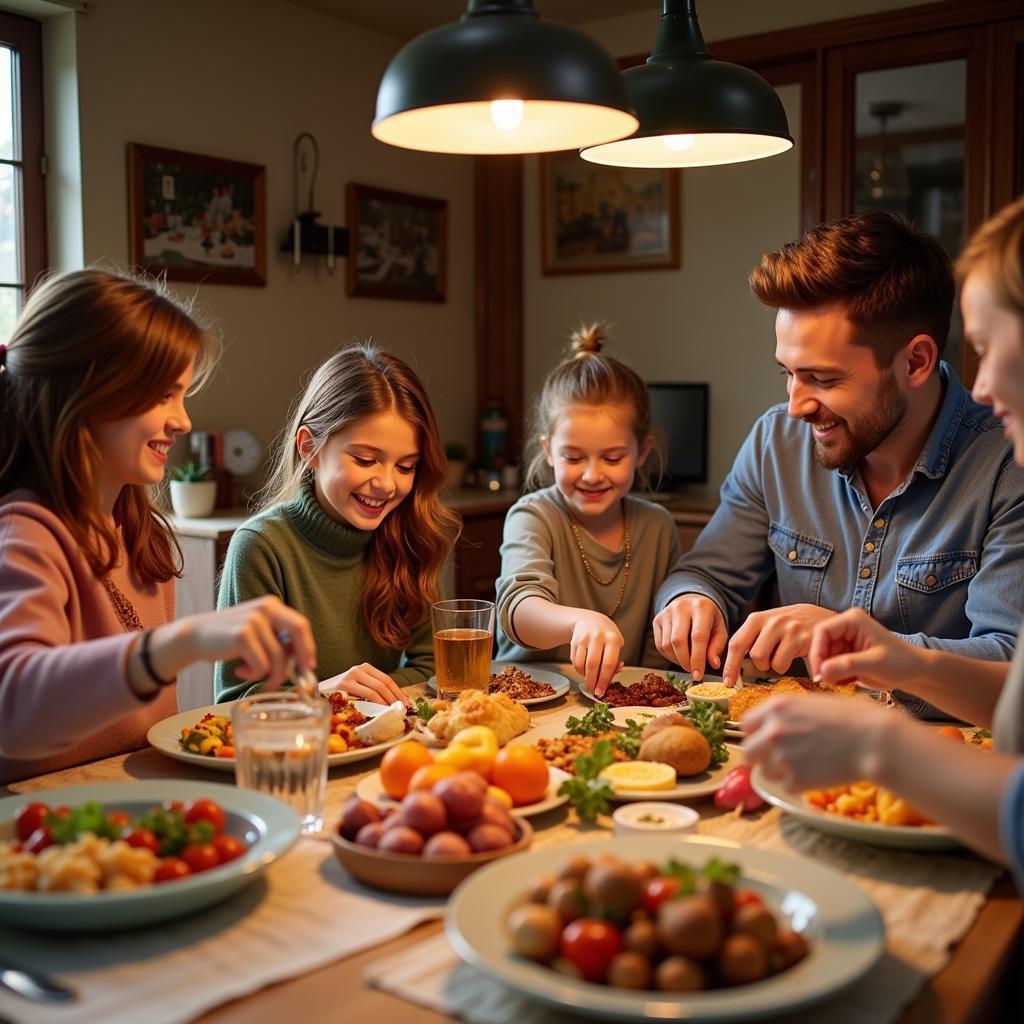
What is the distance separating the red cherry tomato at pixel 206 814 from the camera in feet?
3.83

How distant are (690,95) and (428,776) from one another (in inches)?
42.2

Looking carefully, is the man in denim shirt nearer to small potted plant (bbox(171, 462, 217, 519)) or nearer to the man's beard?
the man's beard

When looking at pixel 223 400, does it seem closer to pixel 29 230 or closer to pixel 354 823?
pixel 29 230

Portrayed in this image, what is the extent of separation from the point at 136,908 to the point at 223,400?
3.30 meters

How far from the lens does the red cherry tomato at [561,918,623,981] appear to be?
894 millimetres

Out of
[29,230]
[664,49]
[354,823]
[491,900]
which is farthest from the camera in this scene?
[29,230]

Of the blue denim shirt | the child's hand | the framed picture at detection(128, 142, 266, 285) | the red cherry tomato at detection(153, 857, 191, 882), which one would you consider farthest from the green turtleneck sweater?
the framed picture at detection(128, 142, 266, 285)

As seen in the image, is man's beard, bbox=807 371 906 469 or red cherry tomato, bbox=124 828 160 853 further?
man's beard, bbox=807 371 906 469

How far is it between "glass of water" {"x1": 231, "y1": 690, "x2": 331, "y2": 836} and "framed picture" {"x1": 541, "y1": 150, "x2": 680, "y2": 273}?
3683 millimetres

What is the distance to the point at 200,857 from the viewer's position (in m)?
1.09

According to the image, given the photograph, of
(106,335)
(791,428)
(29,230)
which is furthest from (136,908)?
(29,230)

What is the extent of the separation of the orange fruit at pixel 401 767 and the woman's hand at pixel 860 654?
19.3 inches

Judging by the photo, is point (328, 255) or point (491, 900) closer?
point (491, 900)

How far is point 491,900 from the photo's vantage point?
1.00 metres
